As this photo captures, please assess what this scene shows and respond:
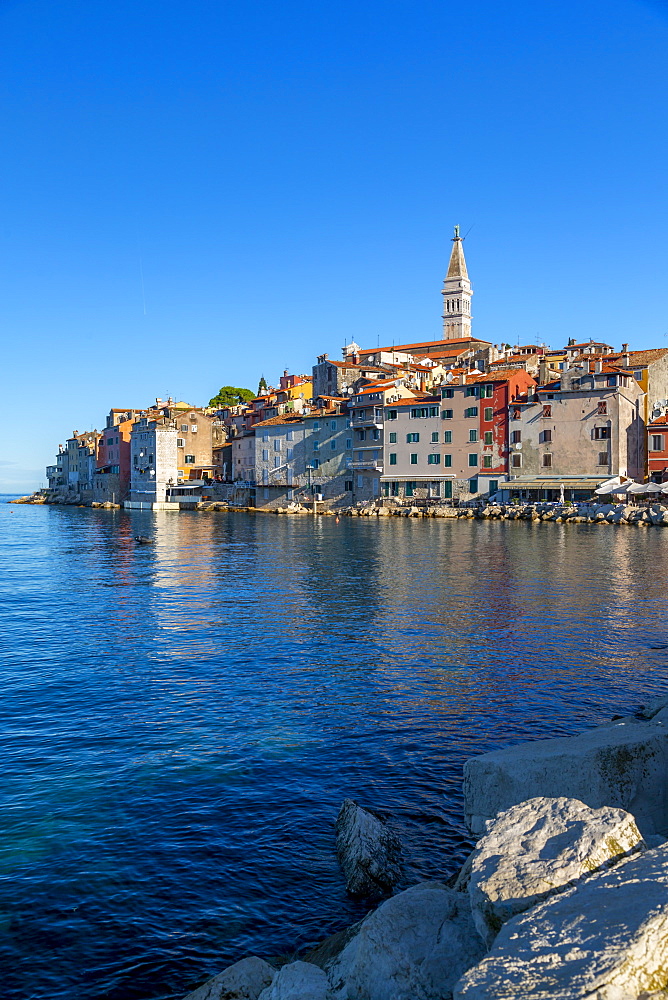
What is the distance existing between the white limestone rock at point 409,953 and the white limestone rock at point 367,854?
2518 mm

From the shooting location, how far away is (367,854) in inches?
333

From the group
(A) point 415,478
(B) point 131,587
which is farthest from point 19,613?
(A) point 415,478

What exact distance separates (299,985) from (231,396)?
5203 inches

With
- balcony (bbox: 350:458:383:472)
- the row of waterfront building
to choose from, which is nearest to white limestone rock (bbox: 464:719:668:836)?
the row of waterfront building

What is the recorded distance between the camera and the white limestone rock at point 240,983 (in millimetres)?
6047

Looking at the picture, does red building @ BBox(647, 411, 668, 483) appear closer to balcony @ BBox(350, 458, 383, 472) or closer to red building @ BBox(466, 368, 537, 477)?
red building @ BBox(466, 368, 537, 477)

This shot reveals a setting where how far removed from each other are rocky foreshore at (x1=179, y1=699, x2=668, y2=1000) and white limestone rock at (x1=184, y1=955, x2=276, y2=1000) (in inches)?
0.4

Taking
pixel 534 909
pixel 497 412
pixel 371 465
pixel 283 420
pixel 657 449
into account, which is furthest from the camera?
pixel 283 420

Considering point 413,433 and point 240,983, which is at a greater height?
point 413,433

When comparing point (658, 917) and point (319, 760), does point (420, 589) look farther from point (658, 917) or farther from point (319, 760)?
point (658, 917)

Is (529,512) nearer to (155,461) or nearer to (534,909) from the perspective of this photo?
(155,461)

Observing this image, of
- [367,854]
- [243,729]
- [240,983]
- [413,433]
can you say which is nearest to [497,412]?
[413,433]

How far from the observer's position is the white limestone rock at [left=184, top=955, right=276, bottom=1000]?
6.05 metres

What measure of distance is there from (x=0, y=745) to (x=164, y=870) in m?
5.17
